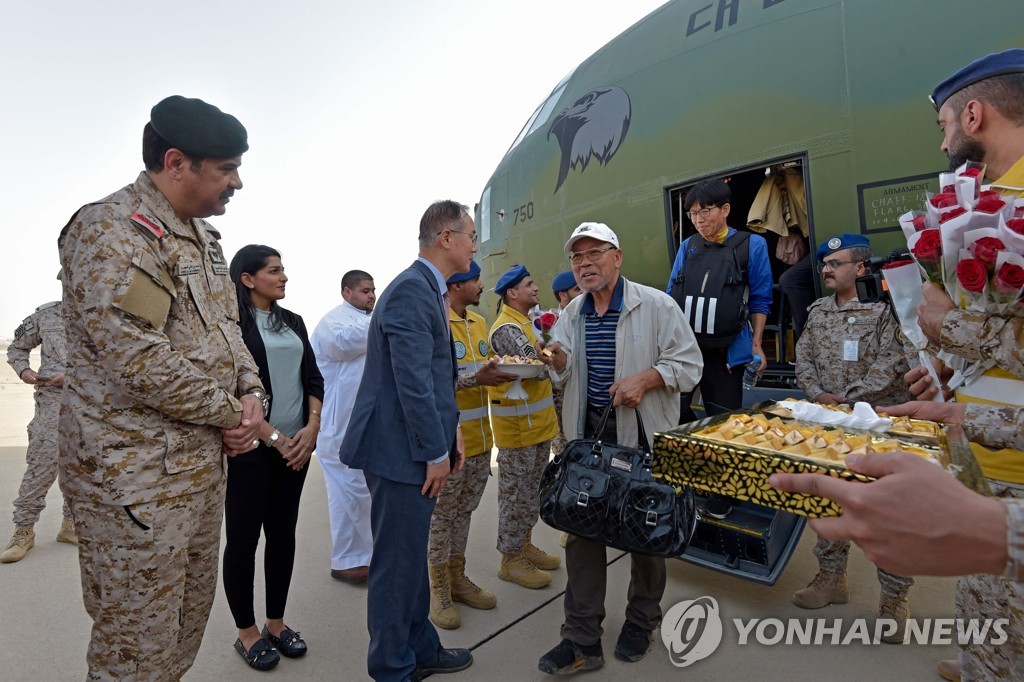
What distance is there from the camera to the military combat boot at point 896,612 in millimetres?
2910

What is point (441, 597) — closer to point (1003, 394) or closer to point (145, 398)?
point (145, 398)

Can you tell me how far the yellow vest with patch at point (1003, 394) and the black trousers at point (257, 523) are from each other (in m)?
2.83

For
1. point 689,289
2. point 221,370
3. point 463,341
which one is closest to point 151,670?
point 221,370

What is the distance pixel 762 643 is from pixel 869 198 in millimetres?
2616

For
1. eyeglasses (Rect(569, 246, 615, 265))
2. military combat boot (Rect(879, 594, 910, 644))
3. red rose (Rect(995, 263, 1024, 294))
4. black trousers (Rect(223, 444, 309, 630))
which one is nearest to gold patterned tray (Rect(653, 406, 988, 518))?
red rose (Rect(995, 263, 1024, 294))

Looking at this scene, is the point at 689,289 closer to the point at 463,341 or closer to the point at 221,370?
the point at 463,341

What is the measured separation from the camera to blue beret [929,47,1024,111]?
62.1 inches

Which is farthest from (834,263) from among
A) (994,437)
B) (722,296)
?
(994,437)

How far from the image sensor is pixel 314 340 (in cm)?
426

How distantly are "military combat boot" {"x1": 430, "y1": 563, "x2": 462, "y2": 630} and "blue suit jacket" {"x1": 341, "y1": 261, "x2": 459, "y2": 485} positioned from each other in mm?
1181

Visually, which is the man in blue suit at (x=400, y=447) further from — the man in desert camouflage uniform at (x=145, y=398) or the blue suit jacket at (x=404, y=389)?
the man in desert camouflage uniform at (x=145, y=398)

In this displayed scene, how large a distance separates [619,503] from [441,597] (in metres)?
1.46

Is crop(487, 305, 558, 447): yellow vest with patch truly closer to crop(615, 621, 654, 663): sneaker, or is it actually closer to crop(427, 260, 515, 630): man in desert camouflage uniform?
crop(427, 260, 515, 630): man in desert camouflage uniform

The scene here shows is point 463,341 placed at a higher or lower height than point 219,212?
lower
